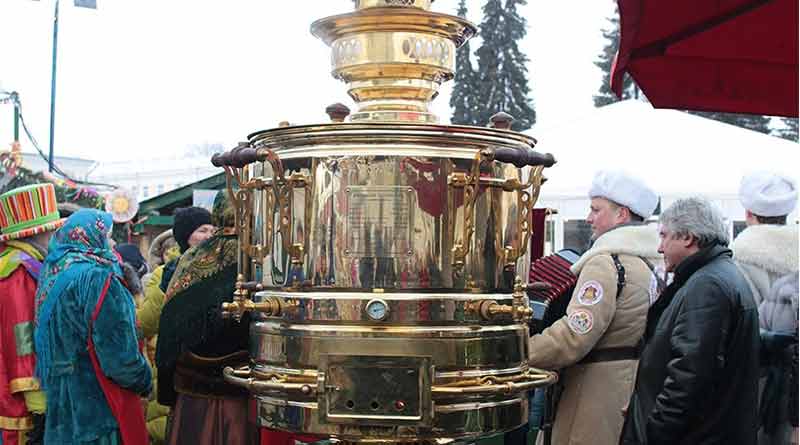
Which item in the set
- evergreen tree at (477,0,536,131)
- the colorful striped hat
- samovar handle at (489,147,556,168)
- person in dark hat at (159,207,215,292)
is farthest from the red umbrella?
evergreen tree at (477,0,536,131)

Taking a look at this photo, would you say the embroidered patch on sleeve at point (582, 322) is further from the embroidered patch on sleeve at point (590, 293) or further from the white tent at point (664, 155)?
the white tent at point (664, 155)

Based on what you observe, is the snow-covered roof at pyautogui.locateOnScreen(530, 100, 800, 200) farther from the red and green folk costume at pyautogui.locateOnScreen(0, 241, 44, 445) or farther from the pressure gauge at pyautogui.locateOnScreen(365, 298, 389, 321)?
the pressure gauge at pyautogui.locateOnScreen(365, 298, 389, 321)

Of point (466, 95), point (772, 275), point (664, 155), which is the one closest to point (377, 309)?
point (772, 275)

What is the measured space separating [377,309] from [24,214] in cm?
333

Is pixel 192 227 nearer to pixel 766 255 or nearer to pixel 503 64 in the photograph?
pixel 766 255

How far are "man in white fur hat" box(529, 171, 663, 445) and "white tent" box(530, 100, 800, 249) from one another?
550 cm

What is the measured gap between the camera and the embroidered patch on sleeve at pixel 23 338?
4668 millimetres

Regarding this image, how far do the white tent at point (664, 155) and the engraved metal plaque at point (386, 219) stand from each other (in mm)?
7328

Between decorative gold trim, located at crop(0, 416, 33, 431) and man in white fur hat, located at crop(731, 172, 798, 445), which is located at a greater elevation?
man in white fur hat, located at crop(731, 172, 798, 445)

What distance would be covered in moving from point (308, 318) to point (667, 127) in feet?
28.1

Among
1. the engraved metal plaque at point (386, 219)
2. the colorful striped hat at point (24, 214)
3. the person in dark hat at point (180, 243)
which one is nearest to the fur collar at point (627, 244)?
the engraved metal plaque at point (386, 219)

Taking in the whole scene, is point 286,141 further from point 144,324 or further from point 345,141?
point 144,324

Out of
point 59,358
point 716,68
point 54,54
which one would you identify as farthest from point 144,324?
point 54,54

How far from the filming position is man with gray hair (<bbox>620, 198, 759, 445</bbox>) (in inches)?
130
